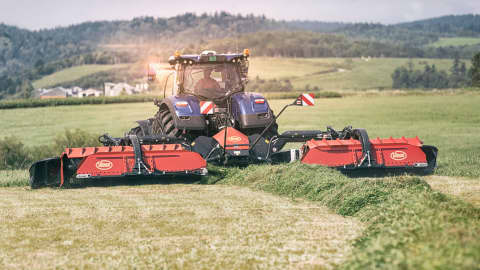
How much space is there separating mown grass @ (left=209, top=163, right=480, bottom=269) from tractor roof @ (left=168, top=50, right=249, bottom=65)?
133 inches

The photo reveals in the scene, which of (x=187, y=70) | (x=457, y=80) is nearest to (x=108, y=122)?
(x=187, y=70)

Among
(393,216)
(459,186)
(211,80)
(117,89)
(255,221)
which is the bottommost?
(117,89)

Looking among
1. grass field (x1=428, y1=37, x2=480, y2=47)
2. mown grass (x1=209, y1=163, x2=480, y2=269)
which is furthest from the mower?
grass field (x1=428, y1=37, x2=480, y2=47)

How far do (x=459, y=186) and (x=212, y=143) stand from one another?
423 centimetres

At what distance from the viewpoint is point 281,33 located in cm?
11406

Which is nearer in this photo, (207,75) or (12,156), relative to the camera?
(207,75)

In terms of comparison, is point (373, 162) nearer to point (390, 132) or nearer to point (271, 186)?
point (271, 186)

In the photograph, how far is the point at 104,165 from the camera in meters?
10.2

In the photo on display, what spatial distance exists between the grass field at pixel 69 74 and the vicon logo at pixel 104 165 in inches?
4353

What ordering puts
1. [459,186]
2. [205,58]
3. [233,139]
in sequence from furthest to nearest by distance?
[205,58] < [233,139] < [459,186]

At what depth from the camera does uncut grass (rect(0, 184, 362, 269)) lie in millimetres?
5277

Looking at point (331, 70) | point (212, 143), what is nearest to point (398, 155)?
point (212, 143)

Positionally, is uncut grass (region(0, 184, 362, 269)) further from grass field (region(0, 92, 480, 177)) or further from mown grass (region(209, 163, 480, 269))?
grass field (region(0, 92, 480, 177))

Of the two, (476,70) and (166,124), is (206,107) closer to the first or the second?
(166,124)
